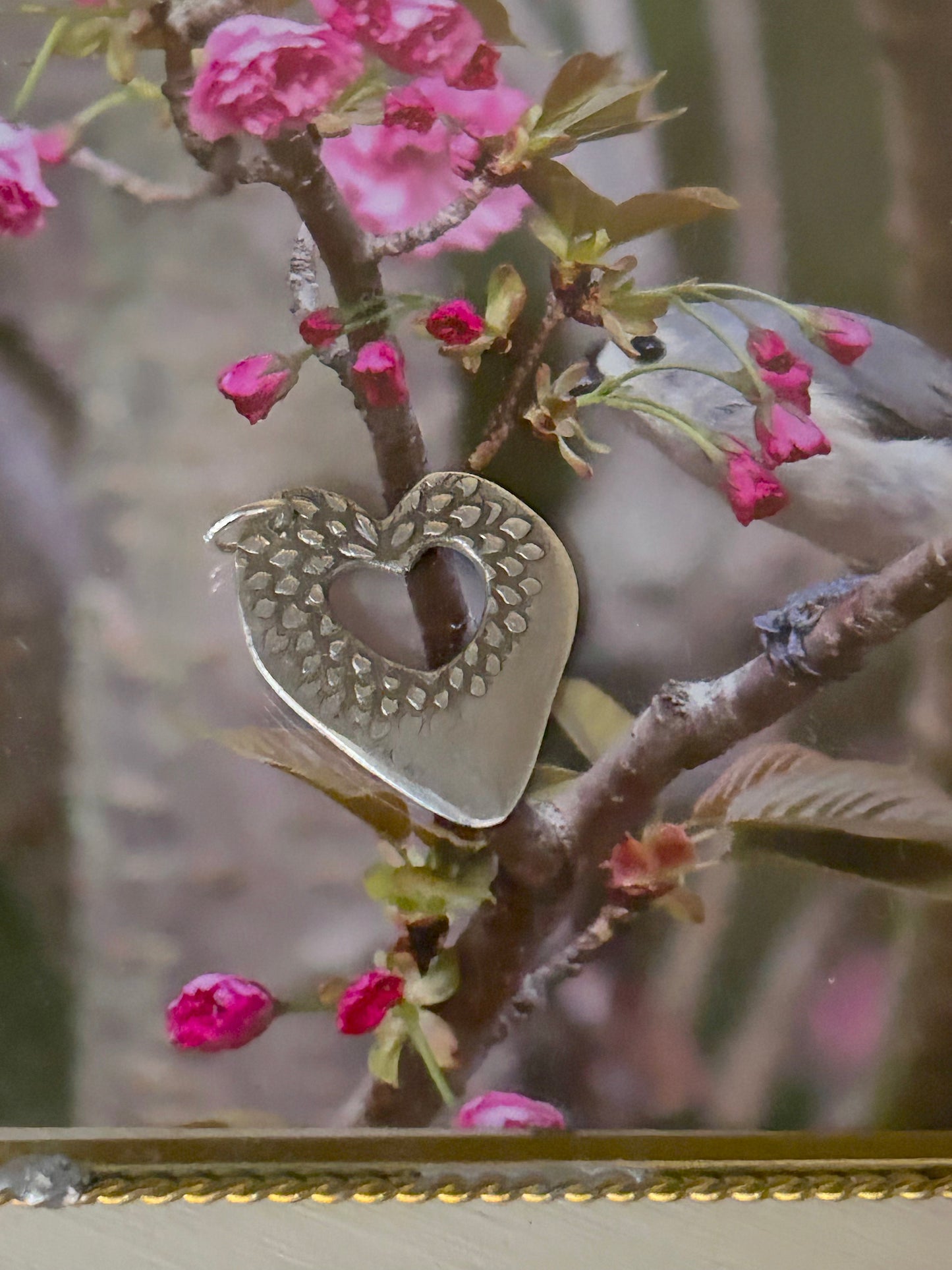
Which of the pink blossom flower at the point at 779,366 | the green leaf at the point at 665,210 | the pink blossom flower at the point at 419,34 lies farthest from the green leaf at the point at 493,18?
the pink blossom flower at the point at 779,366

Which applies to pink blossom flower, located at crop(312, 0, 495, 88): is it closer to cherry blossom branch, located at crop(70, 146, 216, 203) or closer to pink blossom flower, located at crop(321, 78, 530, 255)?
pink blossom flower, located at crop(321, 78, 530, 255)

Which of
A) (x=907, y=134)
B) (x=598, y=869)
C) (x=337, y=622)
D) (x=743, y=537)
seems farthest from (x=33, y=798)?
(x=907, y=134)

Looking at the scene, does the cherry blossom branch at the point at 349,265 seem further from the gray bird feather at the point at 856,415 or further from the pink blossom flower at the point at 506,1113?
the pink blossom flower at the point at 506,1113

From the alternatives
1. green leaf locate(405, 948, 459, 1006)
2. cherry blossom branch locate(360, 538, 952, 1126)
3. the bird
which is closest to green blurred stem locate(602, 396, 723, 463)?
the bird

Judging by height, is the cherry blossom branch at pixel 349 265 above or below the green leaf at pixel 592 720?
above

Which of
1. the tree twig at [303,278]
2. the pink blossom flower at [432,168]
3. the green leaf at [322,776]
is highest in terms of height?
the pink blossom flower at [432,168]

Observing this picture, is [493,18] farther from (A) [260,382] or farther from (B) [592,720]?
(B) [592,720]

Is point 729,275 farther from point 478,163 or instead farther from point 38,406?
point 38,406
